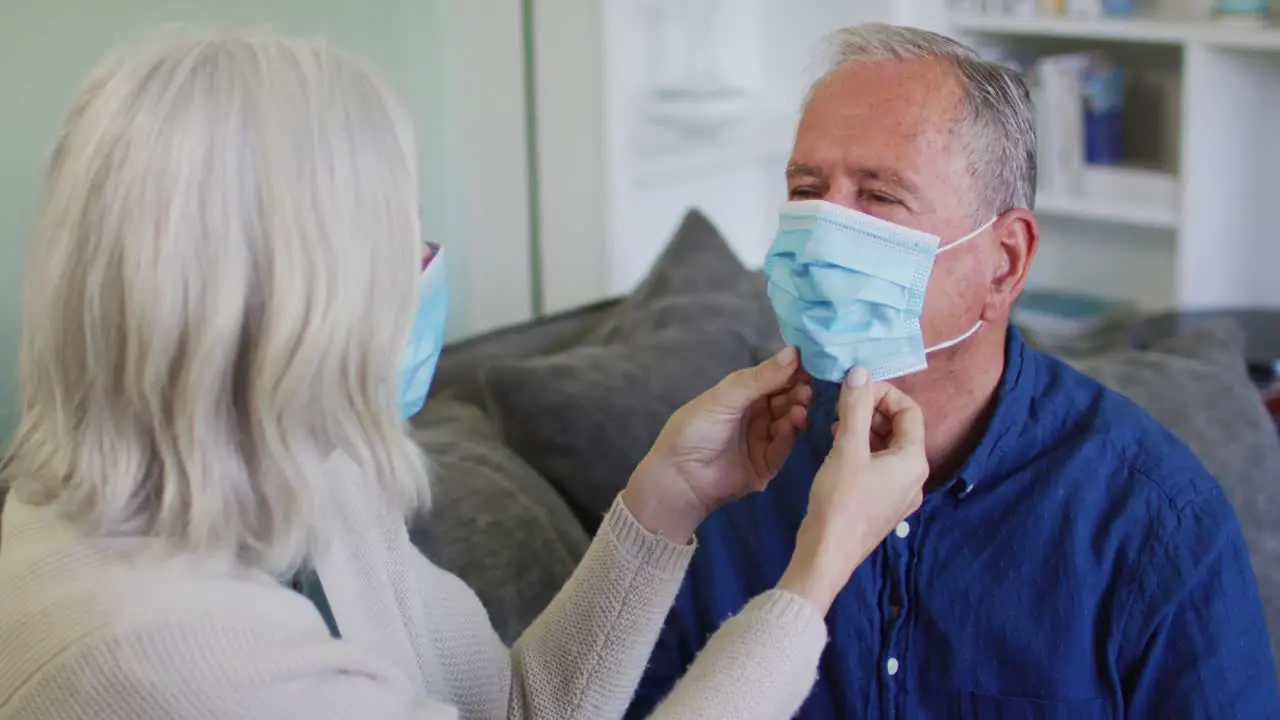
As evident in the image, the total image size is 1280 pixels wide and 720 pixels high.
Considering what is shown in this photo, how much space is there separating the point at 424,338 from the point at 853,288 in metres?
0.41

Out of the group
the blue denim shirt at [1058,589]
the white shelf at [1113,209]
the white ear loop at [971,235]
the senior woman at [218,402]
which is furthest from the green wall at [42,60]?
the white shelf at [1113,209]

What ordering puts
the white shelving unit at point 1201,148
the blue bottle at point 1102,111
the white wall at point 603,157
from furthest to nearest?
the blue bottle at point 1102,111 → the white shelving unit at point 1201,148 → the white wall at point 603,157

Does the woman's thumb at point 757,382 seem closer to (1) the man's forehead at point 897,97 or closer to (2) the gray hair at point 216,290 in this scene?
(1) the man's forehead at point 897,97

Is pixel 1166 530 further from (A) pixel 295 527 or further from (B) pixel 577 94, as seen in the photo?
(B) pixel 577 94

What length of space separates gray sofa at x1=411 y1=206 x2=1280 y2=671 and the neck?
44 centimetres

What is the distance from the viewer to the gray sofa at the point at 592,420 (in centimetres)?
171

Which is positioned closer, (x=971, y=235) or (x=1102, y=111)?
(x=971, y=235)

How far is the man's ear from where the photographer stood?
57.9 inches

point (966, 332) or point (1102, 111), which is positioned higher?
point (1102, 111)

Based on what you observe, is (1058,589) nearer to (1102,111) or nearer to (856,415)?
(856,415)

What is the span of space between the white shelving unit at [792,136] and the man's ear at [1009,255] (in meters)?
1.07

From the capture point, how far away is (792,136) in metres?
2.92

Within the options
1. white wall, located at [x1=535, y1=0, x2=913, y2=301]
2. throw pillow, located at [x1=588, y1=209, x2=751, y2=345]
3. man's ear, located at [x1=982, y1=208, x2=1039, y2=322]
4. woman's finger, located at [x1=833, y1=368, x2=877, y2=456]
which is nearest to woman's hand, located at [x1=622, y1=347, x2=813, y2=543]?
woman's finger, located at [x1=833, y1=368, x2=877, y2=456]

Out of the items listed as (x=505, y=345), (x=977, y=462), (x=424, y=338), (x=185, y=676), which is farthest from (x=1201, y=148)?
(x=185, y=676)
